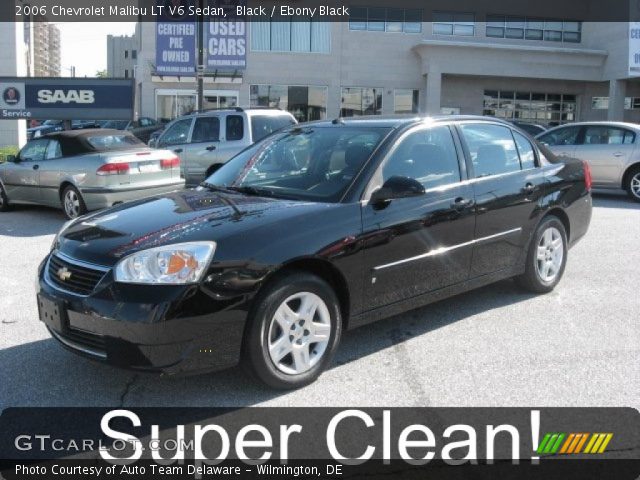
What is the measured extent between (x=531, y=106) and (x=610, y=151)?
77.6 feet

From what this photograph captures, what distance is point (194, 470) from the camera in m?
3.11

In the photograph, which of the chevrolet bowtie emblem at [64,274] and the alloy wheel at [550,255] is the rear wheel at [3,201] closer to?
the chevrolet bowtie emblem at [64,274]

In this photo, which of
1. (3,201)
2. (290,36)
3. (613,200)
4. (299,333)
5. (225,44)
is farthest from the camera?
(290,36)

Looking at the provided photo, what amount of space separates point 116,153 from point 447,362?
7026 millimetres

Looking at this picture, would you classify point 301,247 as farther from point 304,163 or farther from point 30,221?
point 30,221

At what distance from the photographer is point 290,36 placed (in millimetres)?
32656

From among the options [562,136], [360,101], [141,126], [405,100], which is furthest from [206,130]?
[405,100]

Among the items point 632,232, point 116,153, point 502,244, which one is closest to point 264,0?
point 116,153

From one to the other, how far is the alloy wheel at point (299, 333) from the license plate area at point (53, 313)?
1.18m

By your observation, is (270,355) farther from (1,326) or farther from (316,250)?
(1,326)

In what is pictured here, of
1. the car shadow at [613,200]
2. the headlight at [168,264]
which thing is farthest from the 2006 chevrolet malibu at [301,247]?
the car shadow at [613,200]

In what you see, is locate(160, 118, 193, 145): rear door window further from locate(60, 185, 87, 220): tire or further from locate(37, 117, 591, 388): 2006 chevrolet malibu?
locate(37, 117, 591, 388): 2006 chevrolet malibu

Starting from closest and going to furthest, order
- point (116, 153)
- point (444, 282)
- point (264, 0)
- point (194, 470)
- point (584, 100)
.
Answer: point (194, 470), point (444, 282), point (116, 153), point (264, 0), point (584, 100)

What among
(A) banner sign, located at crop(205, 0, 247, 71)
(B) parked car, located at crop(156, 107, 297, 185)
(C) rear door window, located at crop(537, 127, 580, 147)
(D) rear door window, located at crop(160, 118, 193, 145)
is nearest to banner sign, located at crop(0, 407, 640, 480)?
(B) parked car, located at crop(156, 107, 297, 185)
